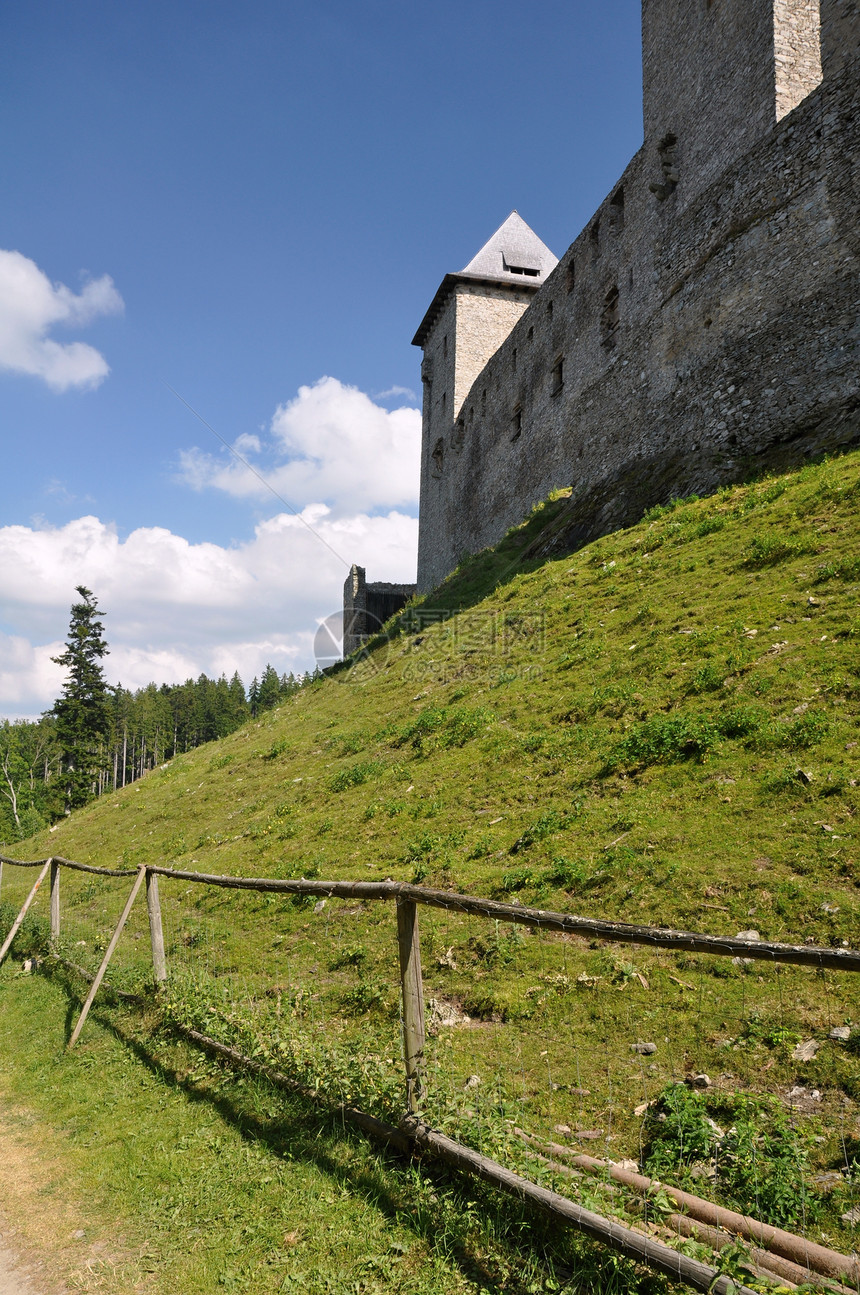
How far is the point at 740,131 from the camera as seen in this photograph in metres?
15.6

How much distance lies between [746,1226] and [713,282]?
1771 centimetres

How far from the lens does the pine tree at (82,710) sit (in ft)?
136

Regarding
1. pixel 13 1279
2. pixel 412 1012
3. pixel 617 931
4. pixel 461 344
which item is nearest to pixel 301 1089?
pixel 412 1012

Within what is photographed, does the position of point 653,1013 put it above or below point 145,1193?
above

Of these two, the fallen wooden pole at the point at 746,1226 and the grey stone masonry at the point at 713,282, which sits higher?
the grey stone masonry at the point at 713,282

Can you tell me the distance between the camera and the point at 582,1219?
2.88 metres

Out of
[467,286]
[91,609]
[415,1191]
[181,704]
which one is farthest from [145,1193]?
Answer: [181,704]

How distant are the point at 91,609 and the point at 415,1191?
47.8m

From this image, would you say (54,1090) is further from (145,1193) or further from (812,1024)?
(812,1024)

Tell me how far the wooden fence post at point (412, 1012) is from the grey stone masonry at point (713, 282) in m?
11.7

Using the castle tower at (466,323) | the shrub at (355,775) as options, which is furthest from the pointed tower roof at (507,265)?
the shrub at (355,775)

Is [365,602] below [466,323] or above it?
below

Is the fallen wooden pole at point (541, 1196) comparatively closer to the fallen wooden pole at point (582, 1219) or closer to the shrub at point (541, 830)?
the fallen wooden pole at point (582, 1219)

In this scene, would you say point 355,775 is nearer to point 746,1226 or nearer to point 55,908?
point 55,908
